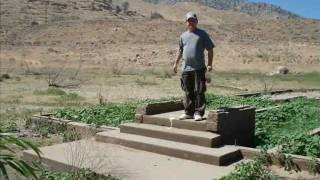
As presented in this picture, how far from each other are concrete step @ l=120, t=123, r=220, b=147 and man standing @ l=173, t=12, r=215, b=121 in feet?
1.29

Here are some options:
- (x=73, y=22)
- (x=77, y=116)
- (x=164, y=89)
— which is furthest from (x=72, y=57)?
(x=77, y=116)

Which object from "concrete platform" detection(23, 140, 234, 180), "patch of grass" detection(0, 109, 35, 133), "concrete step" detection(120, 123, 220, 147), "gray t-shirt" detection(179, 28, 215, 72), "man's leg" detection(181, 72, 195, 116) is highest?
"gray t-shirt" detection(179, 28, 215, 72)

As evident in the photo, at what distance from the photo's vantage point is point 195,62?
8.52m

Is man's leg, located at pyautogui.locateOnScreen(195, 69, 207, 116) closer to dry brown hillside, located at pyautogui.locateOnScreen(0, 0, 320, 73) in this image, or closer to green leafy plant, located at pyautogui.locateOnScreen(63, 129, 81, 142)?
green leafy plant, located at pyautogui.locateOnScreen(63, 129, 81, 142)

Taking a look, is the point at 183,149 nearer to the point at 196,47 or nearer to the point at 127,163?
the point at 127,163

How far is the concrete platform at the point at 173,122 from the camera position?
842 centimetres

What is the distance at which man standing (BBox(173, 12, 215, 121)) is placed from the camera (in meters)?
8.50

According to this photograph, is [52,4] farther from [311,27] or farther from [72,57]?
[311,27]

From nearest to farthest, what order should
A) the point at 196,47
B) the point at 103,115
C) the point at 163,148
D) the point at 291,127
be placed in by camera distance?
the point at 163,148, the point at 196,47, the point at 291,127, the point at 103,115

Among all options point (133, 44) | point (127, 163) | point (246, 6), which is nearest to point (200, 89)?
point (127, 163)

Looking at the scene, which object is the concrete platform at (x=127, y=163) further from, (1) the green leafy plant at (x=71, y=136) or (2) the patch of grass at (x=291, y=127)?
(1) the green leafy plant at (x=71, y=136)

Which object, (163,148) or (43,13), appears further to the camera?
(43,13)

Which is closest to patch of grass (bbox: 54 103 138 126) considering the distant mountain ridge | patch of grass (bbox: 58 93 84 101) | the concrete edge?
the concrete edge

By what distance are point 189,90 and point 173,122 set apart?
1.97ft
